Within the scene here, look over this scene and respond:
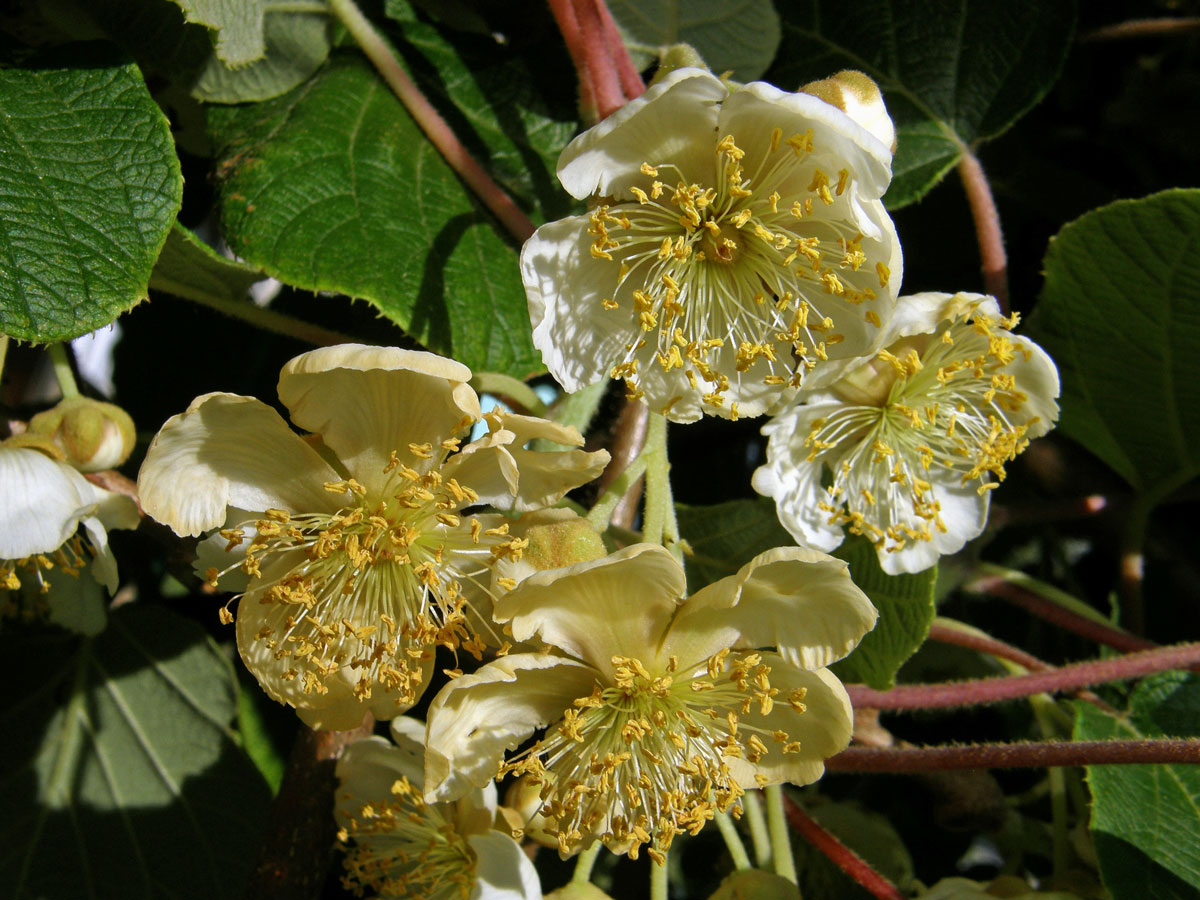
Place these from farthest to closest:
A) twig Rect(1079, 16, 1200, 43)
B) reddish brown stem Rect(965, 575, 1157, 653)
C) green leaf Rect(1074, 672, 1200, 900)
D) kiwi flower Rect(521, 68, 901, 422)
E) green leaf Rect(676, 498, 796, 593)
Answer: twig Rect(1079, 16, 1200, 43) < reddish brown stem Rect(965, 575, 1157, 653) < green leaf Rect(676, 498, 796, 593) < green leaf Rect(1074, 672, 1200, 900) < kiwi flower Rect(521, 68, 901, 422)

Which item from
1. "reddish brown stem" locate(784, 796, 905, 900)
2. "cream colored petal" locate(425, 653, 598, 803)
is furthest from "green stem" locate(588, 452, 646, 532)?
"reddish brown stem" locate(784, 796, 905, 900)

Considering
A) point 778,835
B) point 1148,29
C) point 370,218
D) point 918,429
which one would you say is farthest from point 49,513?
point 1148,29

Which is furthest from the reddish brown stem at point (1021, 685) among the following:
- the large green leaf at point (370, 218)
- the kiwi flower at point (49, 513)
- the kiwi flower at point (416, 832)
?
the kiwi flower at point (49, 513)

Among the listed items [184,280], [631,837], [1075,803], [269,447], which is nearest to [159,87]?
[184,280]

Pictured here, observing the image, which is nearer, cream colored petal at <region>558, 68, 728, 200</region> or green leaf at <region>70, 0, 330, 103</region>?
cream colored petal at <region>558, 68, 728, 200</region>

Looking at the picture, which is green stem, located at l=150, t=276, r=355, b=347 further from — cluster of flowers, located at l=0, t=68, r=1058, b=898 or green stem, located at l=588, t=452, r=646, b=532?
green stem, located at l=588, t=452, r=646, b=532

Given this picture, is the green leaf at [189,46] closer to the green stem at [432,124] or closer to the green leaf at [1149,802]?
the green stem at [432,124]

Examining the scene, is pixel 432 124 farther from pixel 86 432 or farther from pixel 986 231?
pixel 986 231
